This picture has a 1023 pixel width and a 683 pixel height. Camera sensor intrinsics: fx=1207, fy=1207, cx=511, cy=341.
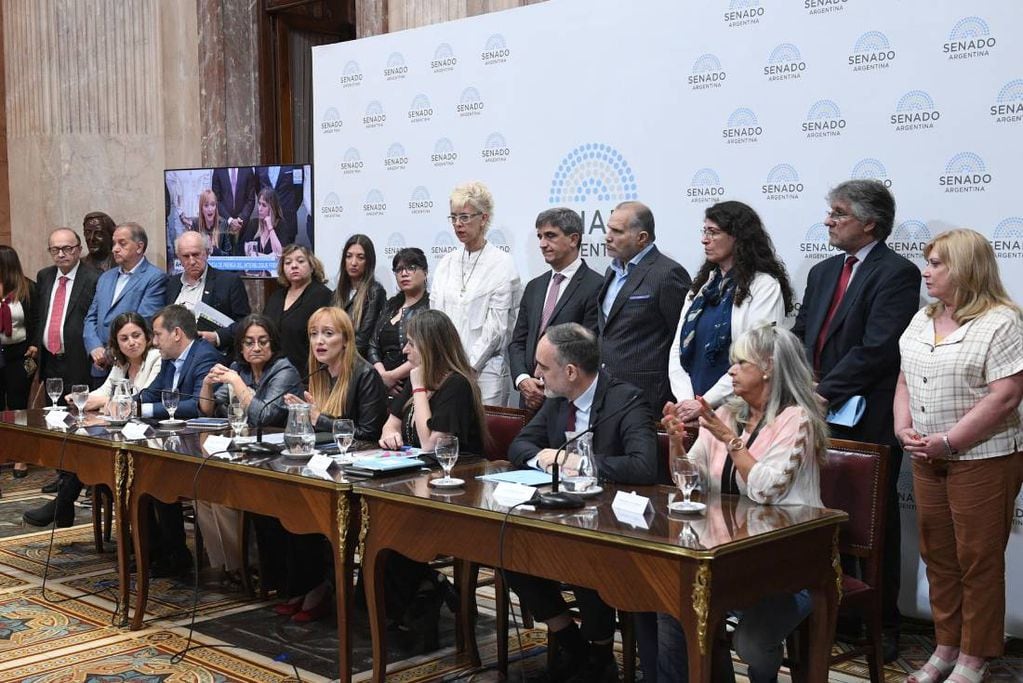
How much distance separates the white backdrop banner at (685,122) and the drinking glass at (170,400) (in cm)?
184

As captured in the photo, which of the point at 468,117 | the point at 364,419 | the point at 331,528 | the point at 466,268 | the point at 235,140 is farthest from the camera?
the point at 235,140

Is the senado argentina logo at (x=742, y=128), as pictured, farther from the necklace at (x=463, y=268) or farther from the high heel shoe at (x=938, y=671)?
the high heel shoe at (x=938, y=671)

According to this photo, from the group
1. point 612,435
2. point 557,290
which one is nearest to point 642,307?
point 557,290

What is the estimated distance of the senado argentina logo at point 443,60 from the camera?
6906 millimetres

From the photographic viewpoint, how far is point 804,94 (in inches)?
206

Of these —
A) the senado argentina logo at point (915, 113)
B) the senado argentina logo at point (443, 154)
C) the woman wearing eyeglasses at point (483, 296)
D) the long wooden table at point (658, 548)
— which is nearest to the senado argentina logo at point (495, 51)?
the senado argentina logo at point (443, 154)

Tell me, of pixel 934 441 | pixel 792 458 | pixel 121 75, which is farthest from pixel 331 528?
pixel 121 75

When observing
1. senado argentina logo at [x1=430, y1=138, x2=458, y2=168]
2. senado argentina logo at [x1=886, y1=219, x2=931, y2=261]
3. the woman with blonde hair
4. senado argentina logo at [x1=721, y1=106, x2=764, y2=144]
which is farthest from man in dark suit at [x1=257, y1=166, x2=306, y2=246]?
the woman with blonde hair

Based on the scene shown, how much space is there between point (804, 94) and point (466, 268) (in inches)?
78.0

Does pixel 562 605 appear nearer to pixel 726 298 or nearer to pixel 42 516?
pixel 726 298

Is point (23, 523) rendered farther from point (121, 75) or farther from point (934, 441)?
point (934, 441)

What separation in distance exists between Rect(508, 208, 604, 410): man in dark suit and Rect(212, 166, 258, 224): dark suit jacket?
2.92 m

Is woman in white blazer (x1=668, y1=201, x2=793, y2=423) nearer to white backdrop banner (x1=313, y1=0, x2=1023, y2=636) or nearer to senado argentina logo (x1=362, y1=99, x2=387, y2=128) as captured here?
white backdrop banner (x1=313, y1=0, x2=1023, y2=636)

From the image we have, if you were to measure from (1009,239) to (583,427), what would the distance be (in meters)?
1.87
